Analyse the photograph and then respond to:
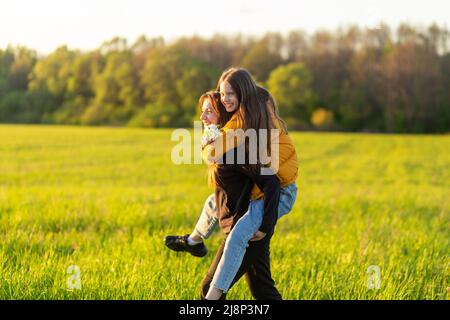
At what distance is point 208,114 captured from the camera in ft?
9.91

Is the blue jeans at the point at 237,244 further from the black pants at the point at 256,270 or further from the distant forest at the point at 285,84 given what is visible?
the distant forest at the point at 285,84

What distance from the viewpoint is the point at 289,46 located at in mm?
89812

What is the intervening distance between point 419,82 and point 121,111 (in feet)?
142

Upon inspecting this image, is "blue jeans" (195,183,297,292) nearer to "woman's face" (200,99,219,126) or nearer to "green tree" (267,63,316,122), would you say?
"woman's face" (200,99,219,126)

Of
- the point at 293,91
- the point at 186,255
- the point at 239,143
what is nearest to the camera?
the point at 239,143

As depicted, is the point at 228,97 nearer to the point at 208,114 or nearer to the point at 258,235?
the point at 208,114

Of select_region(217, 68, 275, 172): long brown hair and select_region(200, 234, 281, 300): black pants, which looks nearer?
select_region(217, 68, 275, 172): long brown hair

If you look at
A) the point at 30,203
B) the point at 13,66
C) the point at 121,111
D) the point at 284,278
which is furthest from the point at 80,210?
the point at 121,111

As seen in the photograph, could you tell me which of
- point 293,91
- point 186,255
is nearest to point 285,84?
point 293,91

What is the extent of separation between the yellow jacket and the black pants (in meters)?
0.32

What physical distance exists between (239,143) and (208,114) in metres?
0.28

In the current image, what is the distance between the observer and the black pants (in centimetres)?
304

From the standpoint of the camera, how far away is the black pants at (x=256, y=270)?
9.98 ft

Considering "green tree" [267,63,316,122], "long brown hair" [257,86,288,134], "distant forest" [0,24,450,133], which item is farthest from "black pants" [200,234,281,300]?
"green tree" [267,63,316,122]
